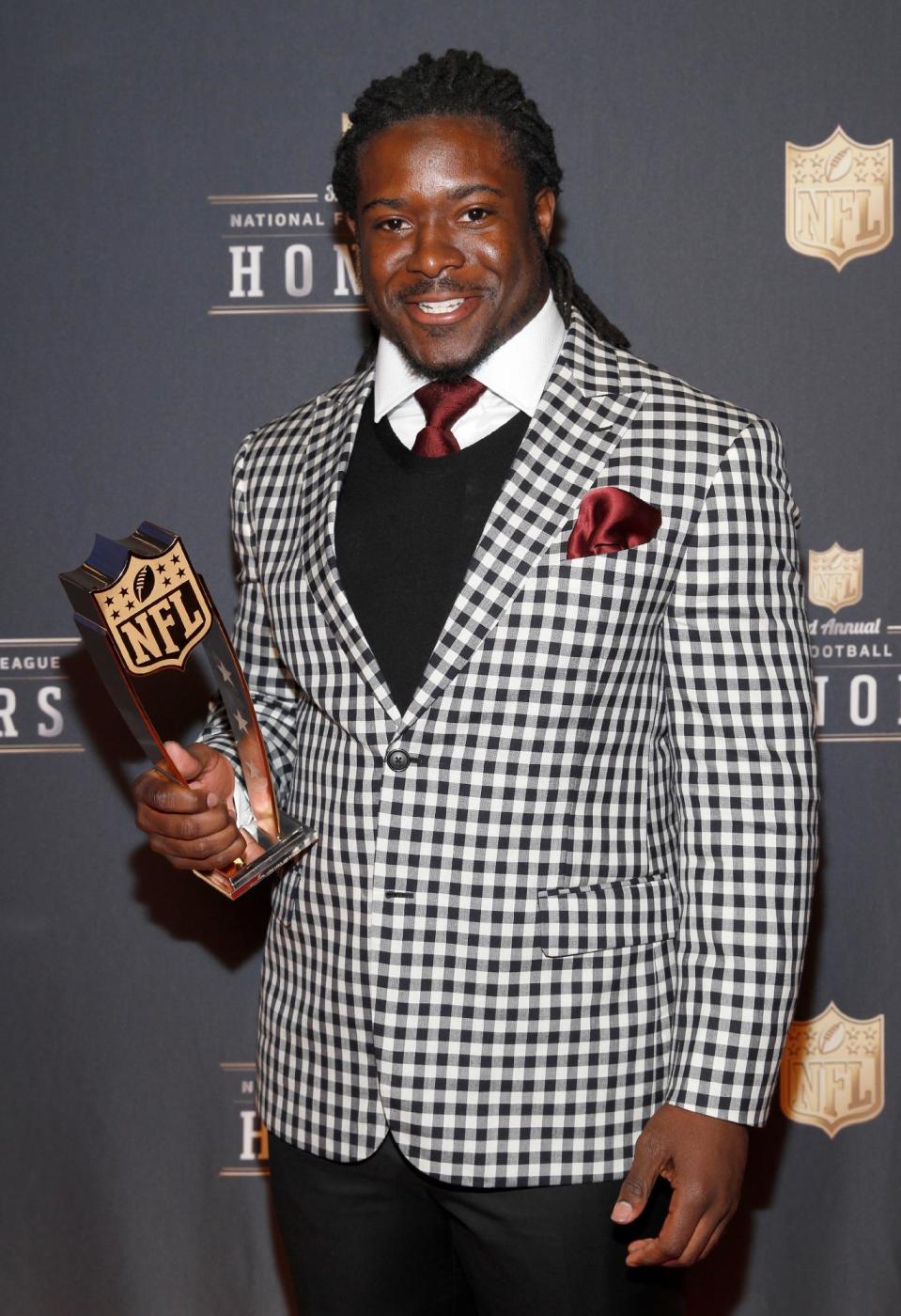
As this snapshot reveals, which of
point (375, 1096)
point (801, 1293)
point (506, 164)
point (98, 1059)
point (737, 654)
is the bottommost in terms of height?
point (801, 1293)

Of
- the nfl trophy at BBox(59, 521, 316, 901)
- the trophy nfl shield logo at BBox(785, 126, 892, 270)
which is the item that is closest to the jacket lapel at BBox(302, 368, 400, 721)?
the nfl trophy at BBox(59, 521, 316, 901)

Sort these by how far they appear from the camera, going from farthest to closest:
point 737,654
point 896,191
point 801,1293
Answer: point 801,1293, point 896,191, point 737,654

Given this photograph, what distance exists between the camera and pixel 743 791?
114cm

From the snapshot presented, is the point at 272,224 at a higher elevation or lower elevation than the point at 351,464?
higher

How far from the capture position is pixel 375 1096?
1200mm

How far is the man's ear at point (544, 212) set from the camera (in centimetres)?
→ 133

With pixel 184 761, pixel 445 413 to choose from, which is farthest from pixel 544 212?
pixel 184 761

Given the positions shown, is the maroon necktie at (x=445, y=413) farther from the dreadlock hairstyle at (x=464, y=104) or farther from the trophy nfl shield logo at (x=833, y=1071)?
the trophy nfl shield logo at (x=833, y=1071)

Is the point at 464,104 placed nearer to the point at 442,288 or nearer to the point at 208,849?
the point at 442,288

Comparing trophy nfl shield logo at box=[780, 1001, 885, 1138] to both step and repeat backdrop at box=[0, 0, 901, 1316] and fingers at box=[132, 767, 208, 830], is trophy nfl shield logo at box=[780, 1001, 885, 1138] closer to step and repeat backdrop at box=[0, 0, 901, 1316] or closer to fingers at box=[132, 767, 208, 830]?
step and repeat backdrop at box=[0, 0, 901, 1316]

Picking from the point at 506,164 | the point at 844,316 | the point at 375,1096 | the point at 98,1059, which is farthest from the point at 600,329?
the point at 98,1059

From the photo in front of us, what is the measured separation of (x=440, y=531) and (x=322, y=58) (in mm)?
851

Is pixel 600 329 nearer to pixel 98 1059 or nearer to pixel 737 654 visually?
pixel 737 654

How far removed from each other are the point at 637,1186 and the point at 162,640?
2.12 feet
